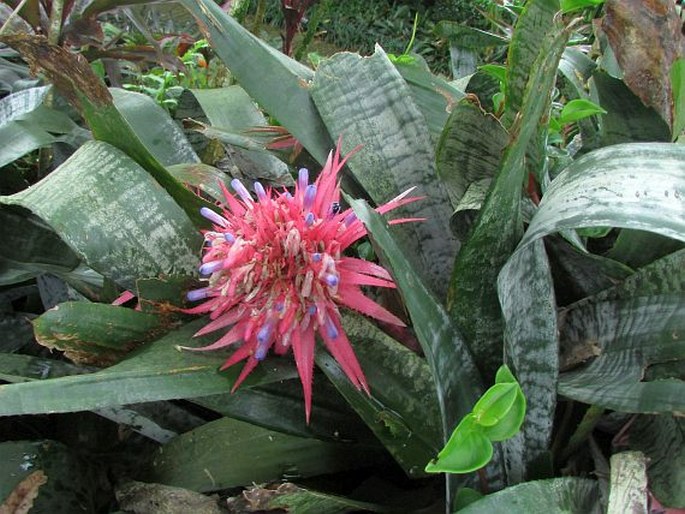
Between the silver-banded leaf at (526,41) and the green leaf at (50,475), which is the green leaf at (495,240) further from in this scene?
the green leaf at (50,475)

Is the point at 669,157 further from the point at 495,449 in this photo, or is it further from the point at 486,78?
the point at 486,78

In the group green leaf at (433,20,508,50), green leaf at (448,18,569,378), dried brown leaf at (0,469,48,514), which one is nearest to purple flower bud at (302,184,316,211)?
green leaf at (448,18,569,378)

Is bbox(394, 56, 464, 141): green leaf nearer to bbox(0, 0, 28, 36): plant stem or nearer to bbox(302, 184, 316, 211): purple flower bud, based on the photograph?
bbox(302, 184, 316, 211): purple flower bud

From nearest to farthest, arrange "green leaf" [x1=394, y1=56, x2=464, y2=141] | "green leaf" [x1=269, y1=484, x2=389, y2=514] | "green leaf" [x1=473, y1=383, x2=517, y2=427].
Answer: "green leaf" [x1=473, y1=383, x2=517, y2=427] < "green leaf" [x1=269, y1=484, x2=389, y2=514] < "green leaf" [x1=394, y1=56, x2=464, y2=141]

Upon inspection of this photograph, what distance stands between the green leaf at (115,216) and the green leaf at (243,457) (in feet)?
0.52

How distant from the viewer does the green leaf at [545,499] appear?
1.63 ft

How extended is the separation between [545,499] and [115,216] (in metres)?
0.40

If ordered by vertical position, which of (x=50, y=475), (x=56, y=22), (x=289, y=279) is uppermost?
(x=56, y=22)

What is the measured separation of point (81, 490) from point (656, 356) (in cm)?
54

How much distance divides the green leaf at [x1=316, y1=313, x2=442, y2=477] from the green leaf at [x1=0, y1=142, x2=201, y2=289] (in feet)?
0.54

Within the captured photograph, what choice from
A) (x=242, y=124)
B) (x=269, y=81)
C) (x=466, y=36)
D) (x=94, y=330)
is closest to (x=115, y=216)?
(x=94, y=330)

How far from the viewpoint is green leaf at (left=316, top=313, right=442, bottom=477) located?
1.89 ft

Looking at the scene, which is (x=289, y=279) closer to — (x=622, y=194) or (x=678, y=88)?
(x=622, y=194)

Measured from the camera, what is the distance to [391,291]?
65 cm
